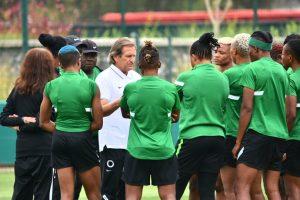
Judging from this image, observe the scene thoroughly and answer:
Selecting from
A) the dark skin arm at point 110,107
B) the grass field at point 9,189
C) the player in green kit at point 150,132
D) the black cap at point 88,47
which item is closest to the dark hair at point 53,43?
the black cap at point 88,47

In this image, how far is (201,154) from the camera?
1090 centimetres

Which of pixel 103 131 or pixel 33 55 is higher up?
pixel 33 55

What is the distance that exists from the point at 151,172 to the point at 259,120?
4.58 feet

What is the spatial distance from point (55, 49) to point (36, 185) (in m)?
1.62

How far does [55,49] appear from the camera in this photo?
472 inches

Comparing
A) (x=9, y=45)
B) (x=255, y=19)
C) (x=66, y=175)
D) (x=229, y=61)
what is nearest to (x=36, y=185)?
(x=66, y=175)

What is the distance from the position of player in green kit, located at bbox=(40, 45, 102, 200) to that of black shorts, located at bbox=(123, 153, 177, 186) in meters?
0.52

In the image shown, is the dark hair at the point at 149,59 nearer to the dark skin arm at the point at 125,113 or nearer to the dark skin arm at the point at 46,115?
the dark skin arm at the point at 125,113

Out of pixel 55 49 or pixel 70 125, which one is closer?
pixel 70 125

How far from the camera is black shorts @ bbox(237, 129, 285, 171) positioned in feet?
36.6

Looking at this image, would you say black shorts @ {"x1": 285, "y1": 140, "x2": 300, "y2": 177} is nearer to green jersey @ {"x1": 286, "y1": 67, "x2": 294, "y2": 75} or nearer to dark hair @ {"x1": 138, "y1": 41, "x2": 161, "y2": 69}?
green jersey @ {"x1": 286, "y1": 67, "x2": 294, "y2": 75}

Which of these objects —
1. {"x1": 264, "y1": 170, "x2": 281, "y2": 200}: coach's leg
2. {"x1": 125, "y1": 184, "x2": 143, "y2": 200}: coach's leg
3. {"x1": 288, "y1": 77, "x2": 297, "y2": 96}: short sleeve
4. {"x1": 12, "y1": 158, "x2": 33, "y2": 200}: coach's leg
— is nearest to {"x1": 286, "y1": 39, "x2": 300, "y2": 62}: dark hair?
{"x1": 288, "y1": 77, "x2": 297, "y2": 96}: short sleeve

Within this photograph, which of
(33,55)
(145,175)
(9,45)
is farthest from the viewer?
(9,45)

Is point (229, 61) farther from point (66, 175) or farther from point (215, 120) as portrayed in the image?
point (66, 175)
